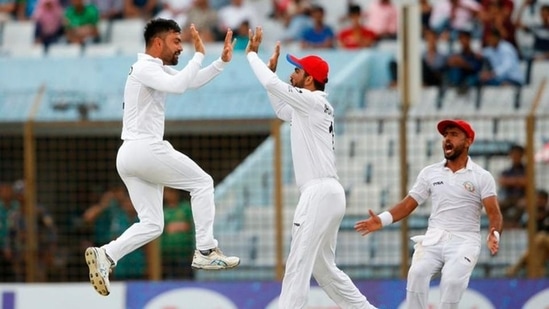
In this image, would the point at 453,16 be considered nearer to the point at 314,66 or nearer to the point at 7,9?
the point at 7,9

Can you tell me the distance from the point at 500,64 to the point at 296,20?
3.12 m

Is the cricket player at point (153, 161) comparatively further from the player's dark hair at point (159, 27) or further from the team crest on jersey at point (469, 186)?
the team crest on jersey at point (469, 186)

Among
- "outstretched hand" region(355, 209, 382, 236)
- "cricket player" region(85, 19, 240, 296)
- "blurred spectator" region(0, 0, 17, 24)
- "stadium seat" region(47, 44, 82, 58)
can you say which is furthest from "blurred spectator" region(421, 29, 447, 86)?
"cricket player" region(85, 19, 240, 296)

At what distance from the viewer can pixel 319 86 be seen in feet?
49.8

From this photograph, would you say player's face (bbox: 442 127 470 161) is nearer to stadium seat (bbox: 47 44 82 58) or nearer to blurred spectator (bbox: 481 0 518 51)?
blurred spectator (bbox: 481 0 518 51)

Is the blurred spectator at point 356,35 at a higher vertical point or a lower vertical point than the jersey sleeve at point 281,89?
higher

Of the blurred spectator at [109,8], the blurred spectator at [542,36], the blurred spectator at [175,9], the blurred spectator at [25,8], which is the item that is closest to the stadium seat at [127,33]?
the blurred spectator at [109,8]

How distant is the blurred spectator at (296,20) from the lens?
2392cm

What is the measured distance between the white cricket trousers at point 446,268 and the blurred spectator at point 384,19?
848cm

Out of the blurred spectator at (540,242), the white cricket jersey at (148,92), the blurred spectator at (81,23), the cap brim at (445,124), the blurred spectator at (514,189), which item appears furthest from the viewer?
the blurred spectator at (81,23)

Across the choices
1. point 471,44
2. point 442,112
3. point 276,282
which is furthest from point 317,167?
point 471,44

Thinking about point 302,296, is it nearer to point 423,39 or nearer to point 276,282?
point 276,282

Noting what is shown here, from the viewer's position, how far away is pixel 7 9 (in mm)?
25844

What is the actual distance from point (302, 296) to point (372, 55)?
8397 mm
